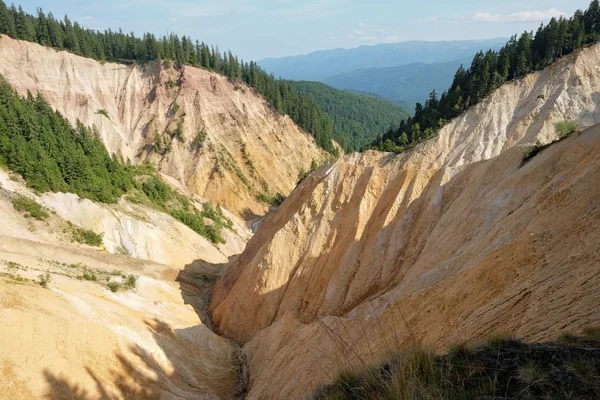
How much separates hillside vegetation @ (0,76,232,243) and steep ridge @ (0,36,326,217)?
1363 centimetres

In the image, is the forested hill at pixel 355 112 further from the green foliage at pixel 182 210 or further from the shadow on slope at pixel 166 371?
the shadow on slope at pixel 166 371

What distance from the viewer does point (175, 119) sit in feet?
223

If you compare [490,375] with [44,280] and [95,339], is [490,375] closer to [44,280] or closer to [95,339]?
[95,339]

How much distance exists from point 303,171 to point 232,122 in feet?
54.5

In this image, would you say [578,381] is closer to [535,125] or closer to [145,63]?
[535,125]

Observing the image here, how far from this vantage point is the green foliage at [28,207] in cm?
2922

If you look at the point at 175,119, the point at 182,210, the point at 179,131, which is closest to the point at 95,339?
the point at 182,210

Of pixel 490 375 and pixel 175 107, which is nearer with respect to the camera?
pixel 490 375

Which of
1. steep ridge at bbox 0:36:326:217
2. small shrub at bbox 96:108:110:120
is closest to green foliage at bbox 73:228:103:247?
steep ridge at bbox 0:36:326:217

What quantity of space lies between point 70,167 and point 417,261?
1313 inches

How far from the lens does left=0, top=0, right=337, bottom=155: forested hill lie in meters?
Answer: 67.6

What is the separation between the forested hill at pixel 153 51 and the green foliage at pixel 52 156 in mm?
33299

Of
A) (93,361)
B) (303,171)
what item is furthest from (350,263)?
(303,171)

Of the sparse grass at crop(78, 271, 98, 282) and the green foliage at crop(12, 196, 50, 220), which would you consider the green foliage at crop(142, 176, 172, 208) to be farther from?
the sparse grass at crop(78, 271, 98, 282)
